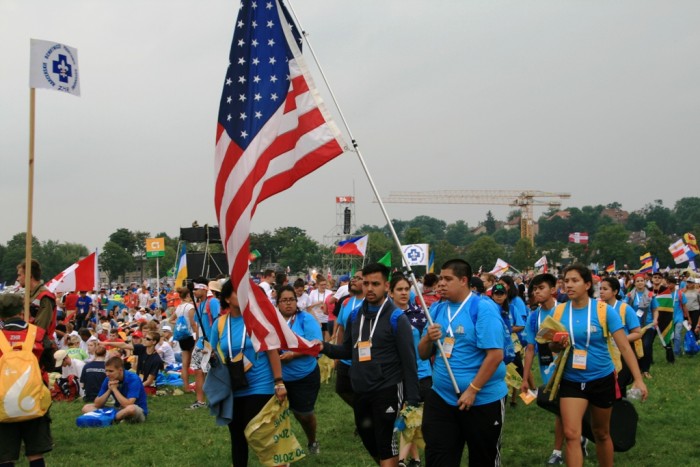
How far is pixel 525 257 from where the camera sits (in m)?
114

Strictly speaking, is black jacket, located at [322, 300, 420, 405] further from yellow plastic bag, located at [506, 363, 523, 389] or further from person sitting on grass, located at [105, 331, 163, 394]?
person sitting on grass, located at [105, 331, 163, 394]

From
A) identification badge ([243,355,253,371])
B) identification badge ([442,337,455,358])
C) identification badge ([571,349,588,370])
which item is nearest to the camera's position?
identification badge ([442,337,455,358])

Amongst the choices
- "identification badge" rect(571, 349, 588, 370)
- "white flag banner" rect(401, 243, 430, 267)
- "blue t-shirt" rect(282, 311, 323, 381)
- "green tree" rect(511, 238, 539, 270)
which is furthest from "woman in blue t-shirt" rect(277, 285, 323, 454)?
"green tree" rect(511, 238, 539, 270)

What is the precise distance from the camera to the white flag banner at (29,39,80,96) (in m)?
7.69

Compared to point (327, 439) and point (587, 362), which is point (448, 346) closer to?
point (587, 362)

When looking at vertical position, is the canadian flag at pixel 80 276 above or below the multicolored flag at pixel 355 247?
below

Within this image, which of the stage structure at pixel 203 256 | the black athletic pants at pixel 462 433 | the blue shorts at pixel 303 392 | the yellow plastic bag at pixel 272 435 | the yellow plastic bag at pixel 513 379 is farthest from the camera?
the stage structure at pixel 203 256

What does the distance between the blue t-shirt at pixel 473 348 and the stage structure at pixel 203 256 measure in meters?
16.4

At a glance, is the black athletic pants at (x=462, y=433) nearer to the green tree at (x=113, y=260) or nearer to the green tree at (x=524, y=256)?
the green tree at (x=113, y=260)

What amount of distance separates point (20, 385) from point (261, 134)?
2.77 meters

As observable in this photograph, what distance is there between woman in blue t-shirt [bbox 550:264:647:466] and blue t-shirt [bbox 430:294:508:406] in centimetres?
113

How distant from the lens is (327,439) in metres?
9.53

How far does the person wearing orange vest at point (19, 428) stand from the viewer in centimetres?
625

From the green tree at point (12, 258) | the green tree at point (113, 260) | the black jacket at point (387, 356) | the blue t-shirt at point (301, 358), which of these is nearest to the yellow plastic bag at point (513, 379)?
the blue t-shirt at point (301, 358)
